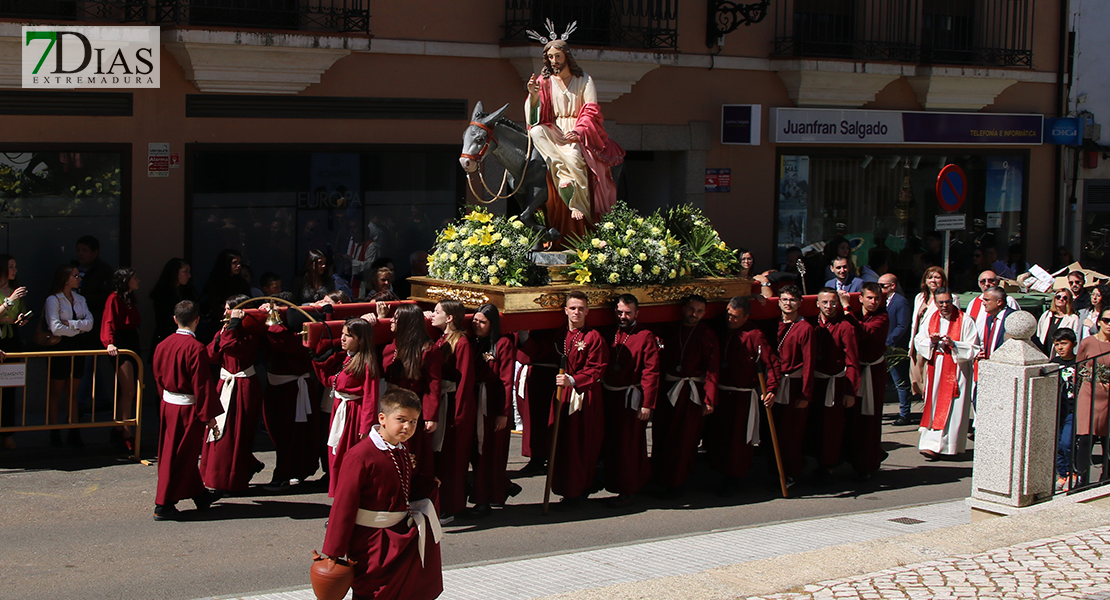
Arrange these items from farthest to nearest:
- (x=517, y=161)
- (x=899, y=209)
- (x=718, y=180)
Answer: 1. (x=899, y=209)
2. (x=718, y=180)
3. (x=517, y=161)

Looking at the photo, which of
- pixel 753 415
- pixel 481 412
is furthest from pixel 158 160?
pixel 753 415

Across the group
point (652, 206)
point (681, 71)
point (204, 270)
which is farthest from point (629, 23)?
point (204, 270)

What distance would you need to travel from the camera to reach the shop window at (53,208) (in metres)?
12.6

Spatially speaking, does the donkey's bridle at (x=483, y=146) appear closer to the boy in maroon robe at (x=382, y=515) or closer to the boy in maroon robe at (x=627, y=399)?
the boy in maroon robe at (x=627, y=399)

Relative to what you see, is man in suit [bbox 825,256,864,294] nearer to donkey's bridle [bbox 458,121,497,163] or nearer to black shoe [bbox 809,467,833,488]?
black shoe [bbox 809,467,833,488]

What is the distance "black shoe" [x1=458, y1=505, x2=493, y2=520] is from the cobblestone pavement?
3162mm

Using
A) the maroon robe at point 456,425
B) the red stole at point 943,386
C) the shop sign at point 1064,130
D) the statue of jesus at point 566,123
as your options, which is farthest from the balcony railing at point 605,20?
the shop sign at point 1064,130

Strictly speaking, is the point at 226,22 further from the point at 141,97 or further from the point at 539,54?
the point at 539,54

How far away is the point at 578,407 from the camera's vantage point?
31.5ft

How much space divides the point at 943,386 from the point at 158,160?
815 cm

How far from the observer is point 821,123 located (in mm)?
17984

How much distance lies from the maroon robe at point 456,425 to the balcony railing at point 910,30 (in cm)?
1004

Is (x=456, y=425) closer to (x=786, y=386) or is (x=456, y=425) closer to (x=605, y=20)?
(x=786, y=386)

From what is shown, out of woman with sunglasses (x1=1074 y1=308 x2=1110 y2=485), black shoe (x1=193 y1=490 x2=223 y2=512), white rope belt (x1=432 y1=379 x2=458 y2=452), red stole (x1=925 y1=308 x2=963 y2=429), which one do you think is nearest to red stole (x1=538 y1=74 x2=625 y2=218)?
white rope belt (x1=432 y1=379 x2=458 y2=452)
